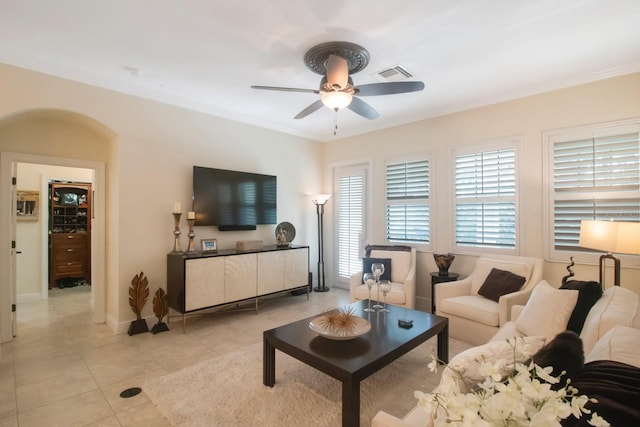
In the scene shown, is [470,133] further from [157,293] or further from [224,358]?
[157,293]

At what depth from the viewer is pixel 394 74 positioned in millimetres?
3201

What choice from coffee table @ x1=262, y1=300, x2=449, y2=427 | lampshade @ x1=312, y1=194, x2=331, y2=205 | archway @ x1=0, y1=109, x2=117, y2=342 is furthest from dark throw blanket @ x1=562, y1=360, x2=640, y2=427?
lampshade @ x1=312, y1=194, x2=331, y2=205

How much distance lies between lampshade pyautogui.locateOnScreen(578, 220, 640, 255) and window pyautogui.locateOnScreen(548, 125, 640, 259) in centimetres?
74

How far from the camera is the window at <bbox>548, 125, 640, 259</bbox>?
3.13 meters

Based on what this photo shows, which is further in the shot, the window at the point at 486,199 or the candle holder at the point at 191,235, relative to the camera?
the candle holder at the point at 191,235

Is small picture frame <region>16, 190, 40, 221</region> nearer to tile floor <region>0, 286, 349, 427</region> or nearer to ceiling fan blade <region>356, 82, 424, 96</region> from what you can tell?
tile floor <region>0, 286, 349, 427</region>

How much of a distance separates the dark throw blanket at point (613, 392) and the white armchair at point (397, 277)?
2899 mm

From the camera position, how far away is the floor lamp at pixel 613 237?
2500 millimetres

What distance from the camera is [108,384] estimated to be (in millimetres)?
2508

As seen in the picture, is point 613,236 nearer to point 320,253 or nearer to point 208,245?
point 320,253

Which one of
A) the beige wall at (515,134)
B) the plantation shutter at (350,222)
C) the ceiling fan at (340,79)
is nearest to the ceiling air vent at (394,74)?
the ceiling fan at (340,79)

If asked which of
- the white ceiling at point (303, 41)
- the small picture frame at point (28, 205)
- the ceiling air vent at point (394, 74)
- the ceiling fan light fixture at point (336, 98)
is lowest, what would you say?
the small picture frame at point (28, 205)

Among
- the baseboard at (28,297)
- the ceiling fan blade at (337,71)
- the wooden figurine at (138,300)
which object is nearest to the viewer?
the ceiling fan blade at (337,71)

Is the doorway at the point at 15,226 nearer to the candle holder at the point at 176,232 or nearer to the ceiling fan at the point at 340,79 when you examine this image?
the candle holder at the point at 176,232
